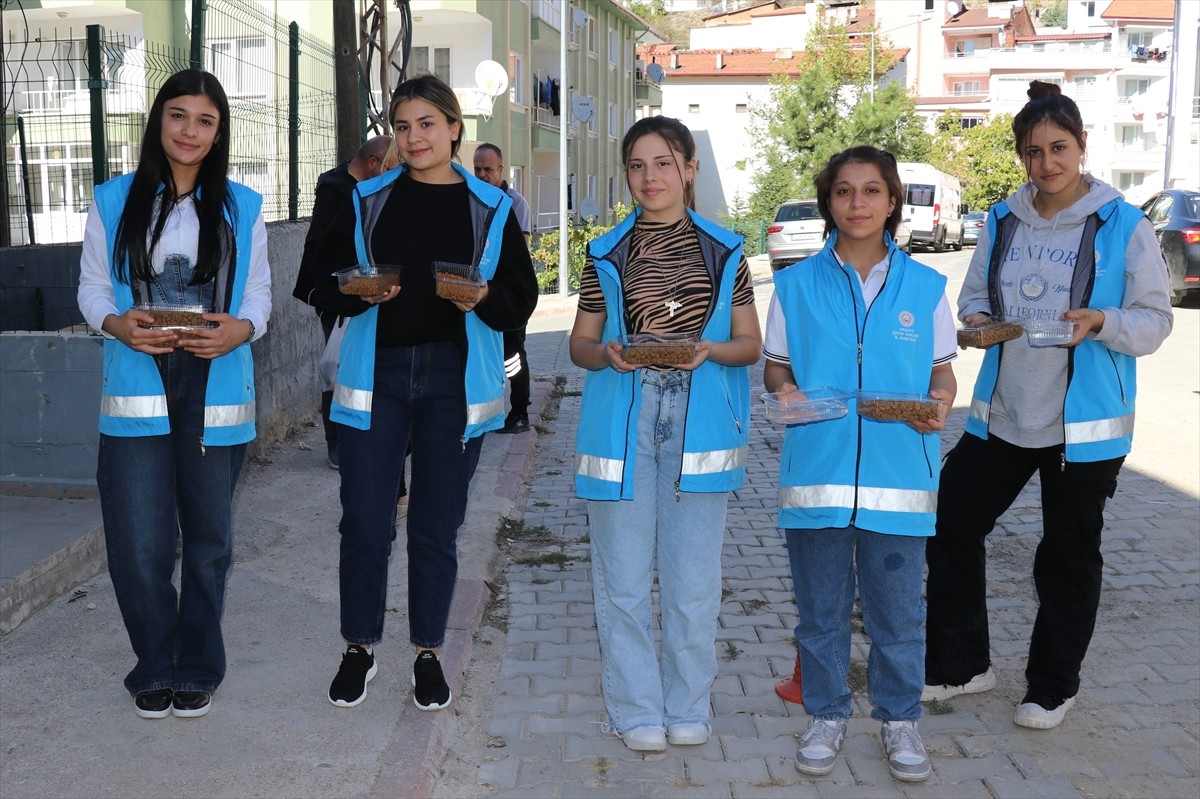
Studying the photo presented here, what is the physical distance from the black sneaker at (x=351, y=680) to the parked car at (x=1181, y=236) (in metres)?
17.9

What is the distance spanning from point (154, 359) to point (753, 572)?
3.54 m

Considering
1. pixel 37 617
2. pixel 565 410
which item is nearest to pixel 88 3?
pixel 565 410

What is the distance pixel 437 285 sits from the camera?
403 centimetres

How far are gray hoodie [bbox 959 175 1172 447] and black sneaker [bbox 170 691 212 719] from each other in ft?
9.58

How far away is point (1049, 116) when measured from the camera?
431 cm

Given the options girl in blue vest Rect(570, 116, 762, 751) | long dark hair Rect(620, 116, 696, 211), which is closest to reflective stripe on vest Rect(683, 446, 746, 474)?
girl in blue vest Rect(570, 116, 762, 751)

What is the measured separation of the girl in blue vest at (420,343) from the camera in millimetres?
4180

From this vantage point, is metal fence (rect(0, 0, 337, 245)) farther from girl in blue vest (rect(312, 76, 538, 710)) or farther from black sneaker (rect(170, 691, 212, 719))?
black sneaker (rect(170, 691, 212, 719))

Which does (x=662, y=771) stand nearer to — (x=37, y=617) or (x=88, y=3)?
(x=37, y=617)

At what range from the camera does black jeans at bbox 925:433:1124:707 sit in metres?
4.40

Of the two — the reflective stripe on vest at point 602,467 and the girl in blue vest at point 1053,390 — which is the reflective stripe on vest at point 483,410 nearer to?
the reflective stripe on vest at point 602,467

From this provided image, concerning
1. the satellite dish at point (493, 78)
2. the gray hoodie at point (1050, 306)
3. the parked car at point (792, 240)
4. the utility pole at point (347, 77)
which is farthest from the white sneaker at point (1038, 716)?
the parked car at point (792, 240)

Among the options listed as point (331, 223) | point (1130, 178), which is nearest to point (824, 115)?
point (1130, 178)

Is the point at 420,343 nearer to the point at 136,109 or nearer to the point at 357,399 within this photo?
the point at 357,399
